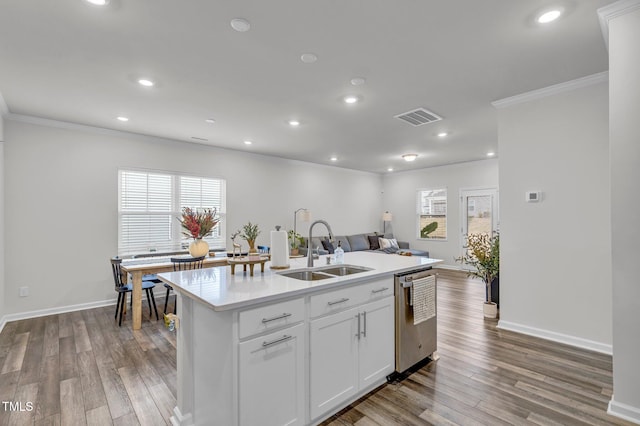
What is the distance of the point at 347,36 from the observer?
2.31m

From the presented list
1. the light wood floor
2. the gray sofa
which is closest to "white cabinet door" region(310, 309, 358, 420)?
the light wood floor

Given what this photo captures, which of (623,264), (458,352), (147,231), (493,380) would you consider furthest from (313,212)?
(623,264)

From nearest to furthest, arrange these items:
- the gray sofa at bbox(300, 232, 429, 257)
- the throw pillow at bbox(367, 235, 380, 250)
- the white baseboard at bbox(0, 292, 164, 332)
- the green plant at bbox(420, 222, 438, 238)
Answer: the white baseboard at bbox(0, 292, 164, 332) < the gray sofa at bbox(300, 232, 429, 257) < the green plant at bbox(420, 222, 438, 238) < the throw pillow at bbox(367, 235, 380, 250)

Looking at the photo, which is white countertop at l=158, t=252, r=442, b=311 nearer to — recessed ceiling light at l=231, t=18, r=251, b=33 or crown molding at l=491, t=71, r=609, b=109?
recessed ceiling light at l=231, t=18, r=251, b=33

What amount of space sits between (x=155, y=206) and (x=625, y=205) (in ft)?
18.9

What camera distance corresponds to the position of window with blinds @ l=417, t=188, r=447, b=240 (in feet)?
26.4

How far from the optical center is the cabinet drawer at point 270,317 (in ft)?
5.25

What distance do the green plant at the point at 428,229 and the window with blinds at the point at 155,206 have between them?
5.48 m

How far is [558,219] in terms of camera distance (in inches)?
128

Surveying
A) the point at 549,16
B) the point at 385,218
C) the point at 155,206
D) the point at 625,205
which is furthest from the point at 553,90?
the point at 385,218

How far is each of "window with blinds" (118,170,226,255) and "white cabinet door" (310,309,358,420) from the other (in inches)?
165

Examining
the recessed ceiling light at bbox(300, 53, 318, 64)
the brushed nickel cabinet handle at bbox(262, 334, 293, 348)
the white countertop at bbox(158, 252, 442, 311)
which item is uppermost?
the recessed ceiling light at bbox(300, 53, 318, 64)

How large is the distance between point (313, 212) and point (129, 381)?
17.7ft

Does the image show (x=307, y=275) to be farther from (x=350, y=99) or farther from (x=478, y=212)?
(x=478, y=212)
